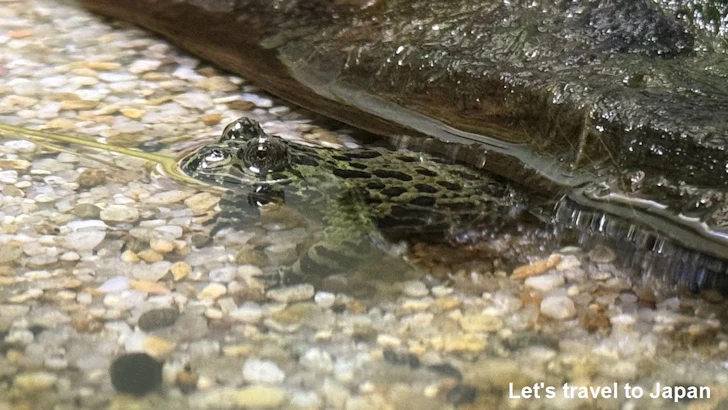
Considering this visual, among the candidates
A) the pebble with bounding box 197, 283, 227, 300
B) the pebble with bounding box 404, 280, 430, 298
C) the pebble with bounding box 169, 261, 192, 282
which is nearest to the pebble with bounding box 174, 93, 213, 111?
the pebble with bounding box 169, 261, 192, 282

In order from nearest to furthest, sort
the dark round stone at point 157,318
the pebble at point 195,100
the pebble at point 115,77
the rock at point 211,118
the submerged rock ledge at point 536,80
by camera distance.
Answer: the dark round stone at point 157,318
the submerged rock ledge at point 536,80
the rock at point 211,118
the pebble at point 195,100
the pebble at point 115,77

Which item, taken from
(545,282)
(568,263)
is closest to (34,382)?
(545,282)

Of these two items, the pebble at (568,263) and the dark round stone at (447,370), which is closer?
the dark round stone at (447,370)

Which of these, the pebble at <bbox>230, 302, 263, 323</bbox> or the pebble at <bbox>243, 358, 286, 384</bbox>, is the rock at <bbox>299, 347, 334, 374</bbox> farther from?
the pebble at <bbox>230, 302, 263, 323</bbox>

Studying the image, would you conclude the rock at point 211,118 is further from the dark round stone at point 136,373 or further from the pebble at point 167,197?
the dark round stone at point 136,373

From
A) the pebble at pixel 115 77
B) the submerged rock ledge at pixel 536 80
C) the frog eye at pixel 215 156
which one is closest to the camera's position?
the submerged rock ledge at pixel 536 80

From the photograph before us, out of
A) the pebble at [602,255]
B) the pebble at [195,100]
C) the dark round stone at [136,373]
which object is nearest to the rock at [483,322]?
the pebble at [602,255]

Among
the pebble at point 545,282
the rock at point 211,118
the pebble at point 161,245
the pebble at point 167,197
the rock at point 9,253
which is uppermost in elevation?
the rock at point 211,118

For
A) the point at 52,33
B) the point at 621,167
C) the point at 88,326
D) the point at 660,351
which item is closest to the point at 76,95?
the point at 52,33
